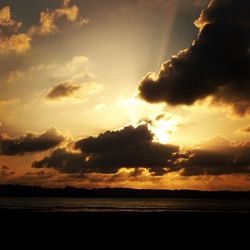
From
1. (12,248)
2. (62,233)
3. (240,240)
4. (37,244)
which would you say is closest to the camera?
(12,248)

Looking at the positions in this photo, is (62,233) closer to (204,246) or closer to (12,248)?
(12,248)

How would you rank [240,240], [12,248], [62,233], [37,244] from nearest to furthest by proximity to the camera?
[12,248], [37,244], [240,240], [62,233]

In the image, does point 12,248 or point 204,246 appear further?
point 204,246

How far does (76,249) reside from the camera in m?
26.8

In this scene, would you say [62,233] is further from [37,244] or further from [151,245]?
[151,245]

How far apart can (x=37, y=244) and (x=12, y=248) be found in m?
2.64

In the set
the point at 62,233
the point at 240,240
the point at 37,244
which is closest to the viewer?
the point at 37,244

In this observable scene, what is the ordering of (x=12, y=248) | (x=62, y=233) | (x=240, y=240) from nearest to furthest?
1. (x=12, y=248)
2. (x=240, y=240)
3. (x=62, y=233)

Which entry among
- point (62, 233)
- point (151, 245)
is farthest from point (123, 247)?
point (62, 233)

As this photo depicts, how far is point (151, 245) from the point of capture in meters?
29.3

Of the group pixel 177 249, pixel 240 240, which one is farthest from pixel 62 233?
pixel 240 240

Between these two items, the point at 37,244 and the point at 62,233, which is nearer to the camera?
the point at 37,244

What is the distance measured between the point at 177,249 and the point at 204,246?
2.67 meters

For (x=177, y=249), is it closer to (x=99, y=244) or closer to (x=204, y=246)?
(x=204, y=246)
